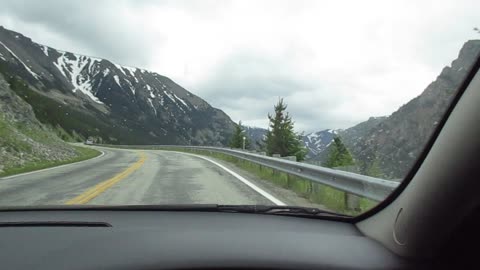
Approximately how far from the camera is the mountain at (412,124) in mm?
2291

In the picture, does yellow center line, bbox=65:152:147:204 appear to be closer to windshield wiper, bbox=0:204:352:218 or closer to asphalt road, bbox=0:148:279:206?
asphalt road, bbox=0:148:279:206

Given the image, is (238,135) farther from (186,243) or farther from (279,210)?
(186,243)

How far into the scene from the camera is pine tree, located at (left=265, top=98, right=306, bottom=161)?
59.8 metres

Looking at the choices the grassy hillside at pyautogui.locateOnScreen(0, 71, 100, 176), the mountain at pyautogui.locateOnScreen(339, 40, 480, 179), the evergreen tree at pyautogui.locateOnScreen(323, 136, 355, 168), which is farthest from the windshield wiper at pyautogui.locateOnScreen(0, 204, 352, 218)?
the grassy hillside at pyautogui.locateOnScreen(0, 71, 100, 176)

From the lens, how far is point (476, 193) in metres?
2.06

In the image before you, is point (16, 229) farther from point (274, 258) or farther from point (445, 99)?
point (445, 99)

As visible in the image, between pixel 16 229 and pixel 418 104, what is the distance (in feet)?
8.00

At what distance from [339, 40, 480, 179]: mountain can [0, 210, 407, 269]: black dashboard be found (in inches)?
19.3

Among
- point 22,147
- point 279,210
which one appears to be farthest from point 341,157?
point 22,147

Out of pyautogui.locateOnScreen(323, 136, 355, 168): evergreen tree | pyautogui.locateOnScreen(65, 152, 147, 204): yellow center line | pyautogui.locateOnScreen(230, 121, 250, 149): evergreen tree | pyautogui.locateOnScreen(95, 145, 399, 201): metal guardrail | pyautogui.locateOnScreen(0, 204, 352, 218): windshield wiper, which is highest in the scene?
pyautogui.locateOnScreen(230, 121, 250, 149): evergreen tree

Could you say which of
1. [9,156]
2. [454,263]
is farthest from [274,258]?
[9,156]

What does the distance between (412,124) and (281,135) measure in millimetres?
57742

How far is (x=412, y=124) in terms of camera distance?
8.98 feet

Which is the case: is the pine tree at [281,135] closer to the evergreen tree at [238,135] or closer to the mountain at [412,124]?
the evergreen tree at [238,135]
